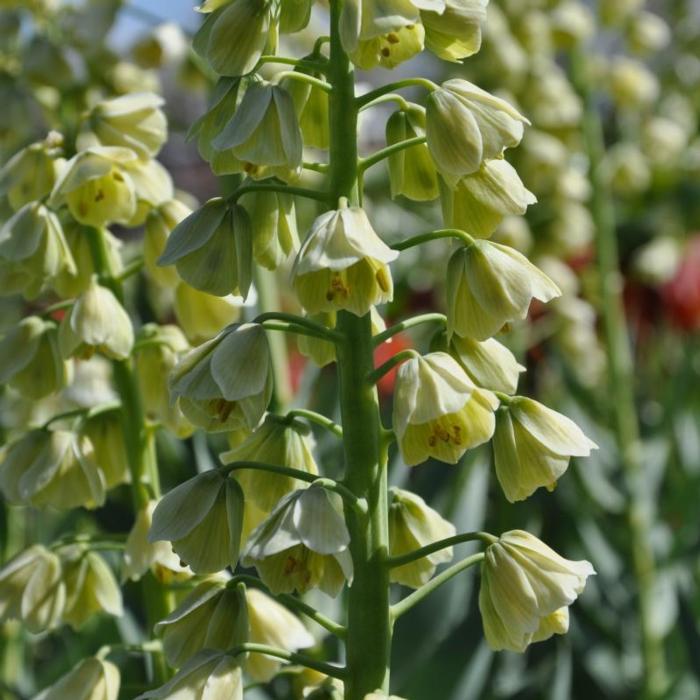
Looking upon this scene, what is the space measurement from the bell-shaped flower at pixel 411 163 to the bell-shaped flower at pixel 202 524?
0.84 feet

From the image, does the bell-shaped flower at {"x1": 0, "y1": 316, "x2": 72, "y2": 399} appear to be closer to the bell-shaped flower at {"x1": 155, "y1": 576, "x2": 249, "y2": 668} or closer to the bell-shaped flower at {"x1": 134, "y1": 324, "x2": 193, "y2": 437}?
the bell-shaped flower at {"x1": 134, "y1": 324, "x2": 193, "y2": 437}

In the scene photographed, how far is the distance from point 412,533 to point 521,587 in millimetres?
121

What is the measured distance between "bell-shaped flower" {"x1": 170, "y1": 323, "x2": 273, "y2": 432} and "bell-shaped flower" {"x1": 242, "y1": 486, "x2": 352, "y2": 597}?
0.07 metres

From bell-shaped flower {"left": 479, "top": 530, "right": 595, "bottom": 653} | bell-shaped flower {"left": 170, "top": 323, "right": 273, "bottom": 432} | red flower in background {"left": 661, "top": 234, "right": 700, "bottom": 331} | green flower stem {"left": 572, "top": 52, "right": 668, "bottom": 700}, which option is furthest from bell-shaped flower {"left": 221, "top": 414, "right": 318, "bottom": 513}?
red flower in background {"left": 661, "top": 234, "right": 700, "bottom": 331}

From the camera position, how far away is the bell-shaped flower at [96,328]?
3.29 feet

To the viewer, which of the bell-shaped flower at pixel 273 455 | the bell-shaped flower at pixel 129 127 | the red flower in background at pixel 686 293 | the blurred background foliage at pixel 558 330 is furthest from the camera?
the red flower in background at pixel 686 293

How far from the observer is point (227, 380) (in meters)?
0.82

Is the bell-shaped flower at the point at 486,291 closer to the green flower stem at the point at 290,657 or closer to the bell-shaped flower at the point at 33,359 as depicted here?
the green flower stem at the point at 290,657

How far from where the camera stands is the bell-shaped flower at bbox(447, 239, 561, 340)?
0.82 meters

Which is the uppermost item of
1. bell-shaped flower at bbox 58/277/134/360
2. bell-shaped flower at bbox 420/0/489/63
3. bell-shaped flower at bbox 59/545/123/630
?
bell-shaped flower at bbox 420/0/489/63

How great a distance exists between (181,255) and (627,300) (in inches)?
92.7

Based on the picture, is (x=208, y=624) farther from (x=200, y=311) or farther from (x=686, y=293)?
(x=686, y=293)

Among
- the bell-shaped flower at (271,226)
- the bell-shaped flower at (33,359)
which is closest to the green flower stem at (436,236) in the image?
the bell-shaped flower at (271,226)

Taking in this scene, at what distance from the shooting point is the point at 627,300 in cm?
308
